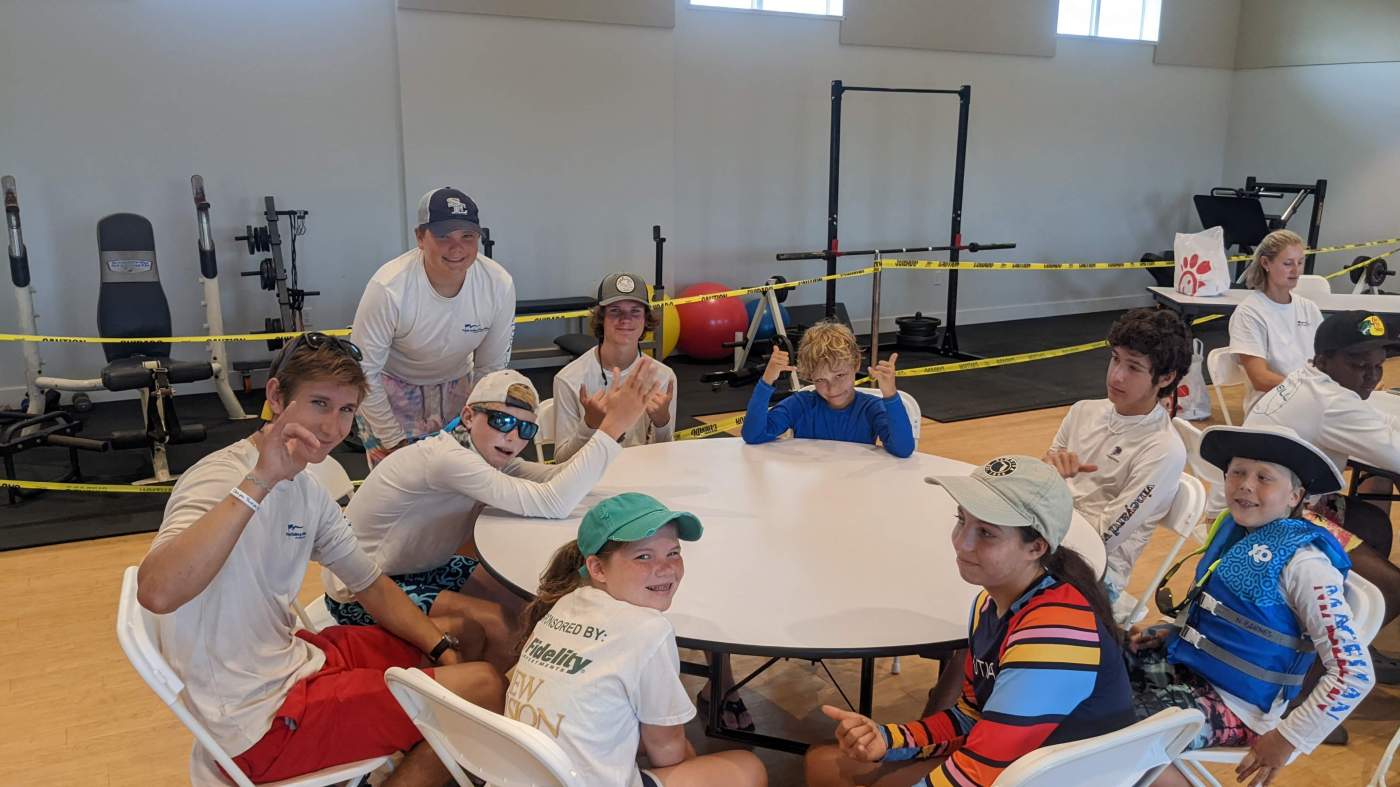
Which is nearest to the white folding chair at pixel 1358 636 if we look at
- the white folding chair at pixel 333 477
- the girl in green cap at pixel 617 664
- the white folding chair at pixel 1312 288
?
the girl in green cap at pixel 617 664

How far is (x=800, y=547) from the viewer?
243 centimetres

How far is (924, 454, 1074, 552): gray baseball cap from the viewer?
179 centimetres

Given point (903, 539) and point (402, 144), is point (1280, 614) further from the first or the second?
point (402, 144)

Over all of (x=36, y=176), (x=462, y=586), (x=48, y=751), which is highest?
(x=36, y=176)

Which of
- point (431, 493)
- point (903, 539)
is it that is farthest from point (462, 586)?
point (903, 539)

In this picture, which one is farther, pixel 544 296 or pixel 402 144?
pixel 544 296

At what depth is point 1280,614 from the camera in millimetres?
2115

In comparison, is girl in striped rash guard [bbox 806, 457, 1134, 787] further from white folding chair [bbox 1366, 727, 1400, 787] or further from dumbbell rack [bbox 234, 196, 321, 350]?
dumbbell rack [bbox 234, 196, 321, 350]

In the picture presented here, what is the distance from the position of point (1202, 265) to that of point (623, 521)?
5.83 m

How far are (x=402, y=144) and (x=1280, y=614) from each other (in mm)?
6286

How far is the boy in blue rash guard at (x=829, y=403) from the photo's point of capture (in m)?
3.23

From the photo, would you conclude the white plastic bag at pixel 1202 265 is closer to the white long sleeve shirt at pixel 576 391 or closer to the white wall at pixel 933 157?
the white wall at pixel 933 157

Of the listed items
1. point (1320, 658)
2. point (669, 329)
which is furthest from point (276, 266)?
point (1320, 658)

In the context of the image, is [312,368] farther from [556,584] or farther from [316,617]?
[316,617]
